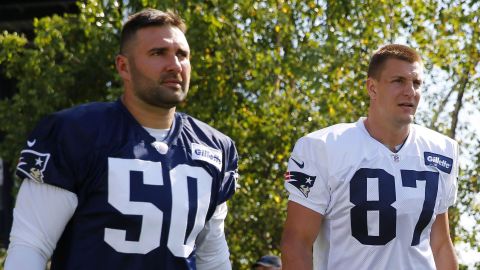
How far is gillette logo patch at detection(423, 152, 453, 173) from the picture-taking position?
5578 millimetres

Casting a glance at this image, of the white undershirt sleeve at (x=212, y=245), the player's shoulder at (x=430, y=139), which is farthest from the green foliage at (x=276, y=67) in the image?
the white undershirt sleeve at (x=212, y=245)

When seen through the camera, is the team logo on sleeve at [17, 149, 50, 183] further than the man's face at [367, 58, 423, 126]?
No

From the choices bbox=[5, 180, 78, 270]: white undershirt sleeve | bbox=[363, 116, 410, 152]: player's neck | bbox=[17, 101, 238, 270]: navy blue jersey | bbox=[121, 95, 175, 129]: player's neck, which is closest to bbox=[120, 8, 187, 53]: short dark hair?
bbox=[121, 95, 175, 129]: player's neck

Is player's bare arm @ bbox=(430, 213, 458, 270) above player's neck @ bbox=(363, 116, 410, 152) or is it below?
below

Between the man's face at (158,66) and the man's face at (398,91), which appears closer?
the man's face at (158,66)

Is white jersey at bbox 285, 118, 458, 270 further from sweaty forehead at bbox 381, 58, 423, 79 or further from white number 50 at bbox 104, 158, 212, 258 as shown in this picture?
white number 50 at bbox 104, 158, 212, 258

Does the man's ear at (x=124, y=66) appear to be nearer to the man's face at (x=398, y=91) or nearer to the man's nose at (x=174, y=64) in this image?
the man's nose at (x=174, y=64)

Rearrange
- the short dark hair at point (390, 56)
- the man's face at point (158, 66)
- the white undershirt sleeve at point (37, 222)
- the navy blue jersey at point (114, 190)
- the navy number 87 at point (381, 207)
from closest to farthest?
the white undershirt sleeve at point (37, 222) < the navy blue jersey at point (114, 190) < the man's face at point (158, 66) < the navy number 87 at point (381, 207) < the short dark hair at point (390, 56)

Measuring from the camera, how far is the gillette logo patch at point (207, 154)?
4.35m

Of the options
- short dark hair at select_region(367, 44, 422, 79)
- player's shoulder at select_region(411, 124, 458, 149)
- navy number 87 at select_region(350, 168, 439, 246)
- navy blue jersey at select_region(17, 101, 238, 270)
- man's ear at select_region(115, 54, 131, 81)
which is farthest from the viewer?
player's shoulder at select_region(411, 124, 458, 149)

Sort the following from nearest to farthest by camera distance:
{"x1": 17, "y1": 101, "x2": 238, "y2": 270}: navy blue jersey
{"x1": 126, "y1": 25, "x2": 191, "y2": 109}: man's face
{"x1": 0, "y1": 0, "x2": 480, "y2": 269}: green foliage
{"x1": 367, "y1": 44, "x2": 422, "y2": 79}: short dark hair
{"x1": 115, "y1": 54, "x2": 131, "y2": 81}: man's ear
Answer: {"x1": 17, "y1": 101, "x2": 238, "y2": 270}: navy blue jersey, {"x1": 126, "y1": 25, "x2": 191, "y2": 109}: man's face, {"x1": 115, "y1": 54, "x2": 131, "y2": 81}: man's ear, {"x1": 367, "y1": 44, "x2": 422, "y2": 79}: short dark hair, {"x1": 0, "y1": 0, "x2": 480, "y2": 269}: green foliage

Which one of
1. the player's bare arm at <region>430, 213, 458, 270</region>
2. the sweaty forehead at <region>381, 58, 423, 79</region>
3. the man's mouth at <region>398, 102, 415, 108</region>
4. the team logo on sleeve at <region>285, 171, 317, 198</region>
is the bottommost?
the player's bare arm at <region>430, 213, 458, 270</region>

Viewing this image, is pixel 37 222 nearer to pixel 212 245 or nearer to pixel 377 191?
pixel 212 245

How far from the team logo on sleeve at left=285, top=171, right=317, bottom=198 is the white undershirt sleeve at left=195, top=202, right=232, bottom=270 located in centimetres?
96
